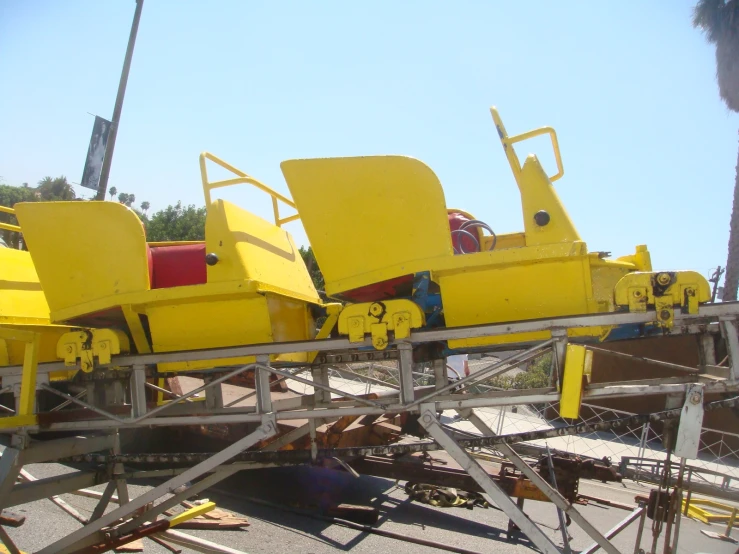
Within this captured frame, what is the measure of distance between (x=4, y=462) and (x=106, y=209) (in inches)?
74.8

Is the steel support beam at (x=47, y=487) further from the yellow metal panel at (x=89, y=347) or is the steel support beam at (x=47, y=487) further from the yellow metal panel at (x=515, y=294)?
the yellow metal panel at (x=515, y=294)

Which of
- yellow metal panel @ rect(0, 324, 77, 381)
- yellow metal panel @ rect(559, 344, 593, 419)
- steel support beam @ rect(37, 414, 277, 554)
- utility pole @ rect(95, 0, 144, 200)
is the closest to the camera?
yellow metal panel @ rect(559, 344, 593, 419)

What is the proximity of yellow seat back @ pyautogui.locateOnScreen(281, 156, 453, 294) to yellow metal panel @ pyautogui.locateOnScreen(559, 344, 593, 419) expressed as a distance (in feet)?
2.95

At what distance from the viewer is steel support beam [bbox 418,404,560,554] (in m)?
3.11

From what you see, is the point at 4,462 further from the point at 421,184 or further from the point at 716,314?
the point at 716,314

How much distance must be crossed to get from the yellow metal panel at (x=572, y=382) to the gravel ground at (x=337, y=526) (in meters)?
3.50

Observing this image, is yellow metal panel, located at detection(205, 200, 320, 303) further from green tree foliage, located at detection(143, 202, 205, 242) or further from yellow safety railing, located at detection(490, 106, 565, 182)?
green tree foliage, located at detection(143, 202, 205, 242)

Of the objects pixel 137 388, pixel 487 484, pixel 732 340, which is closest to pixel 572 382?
pixel 487 484

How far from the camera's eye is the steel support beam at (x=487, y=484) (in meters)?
3.11

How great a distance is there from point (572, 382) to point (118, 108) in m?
7.75

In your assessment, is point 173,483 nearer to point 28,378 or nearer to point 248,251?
point 28,378

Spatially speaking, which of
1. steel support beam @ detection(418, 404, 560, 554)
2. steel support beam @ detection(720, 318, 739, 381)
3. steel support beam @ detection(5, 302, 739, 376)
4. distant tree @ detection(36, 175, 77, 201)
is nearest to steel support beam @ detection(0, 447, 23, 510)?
steel support beam @ detection(5, 302, 739, 376)

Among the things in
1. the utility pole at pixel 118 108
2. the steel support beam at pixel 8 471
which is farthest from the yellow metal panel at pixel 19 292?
the utility pole at pixel 118 108

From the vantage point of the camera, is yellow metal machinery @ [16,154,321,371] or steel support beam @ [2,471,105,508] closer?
yellow metal machinery @ [16,154,321,371]
